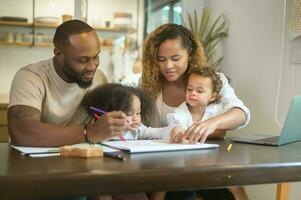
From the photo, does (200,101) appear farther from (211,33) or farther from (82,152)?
(211,33)

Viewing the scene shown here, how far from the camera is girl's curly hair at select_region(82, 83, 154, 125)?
1.58 m

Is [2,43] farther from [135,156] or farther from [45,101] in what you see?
[135,156]

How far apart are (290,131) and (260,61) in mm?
1268

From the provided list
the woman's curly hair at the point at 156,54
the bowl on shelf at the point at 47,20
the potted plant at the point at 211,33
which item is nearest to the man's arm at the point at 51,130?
the woman's curly hair at the point at 156,54

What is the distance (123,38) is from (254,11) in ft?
6.87

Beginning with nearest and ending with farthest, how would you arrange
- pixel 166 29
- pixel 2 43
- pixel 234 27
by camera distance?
pixel 166 29 → pixel 234 27 → pixel 2 43

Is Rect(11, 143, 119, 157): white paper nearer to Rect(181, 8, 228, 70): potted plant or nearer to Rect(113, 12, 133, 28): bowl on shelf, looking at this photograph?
Rect(181, 8, 228, 70): potted plant

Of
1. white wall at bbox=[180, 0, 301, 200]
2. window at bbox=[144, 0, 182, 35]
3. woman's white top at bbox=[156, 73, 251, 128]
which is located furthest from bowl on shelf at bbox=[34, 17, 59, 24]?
woman's white top at bbox=[156, 73, 251, 128]

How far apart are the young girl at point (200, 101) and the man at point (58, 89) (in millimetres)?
391

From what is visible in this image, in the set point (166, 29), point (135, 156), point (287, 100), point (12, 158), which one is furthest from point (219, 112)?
point (12, 158)

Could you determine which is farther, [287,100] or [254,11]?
[254,11]

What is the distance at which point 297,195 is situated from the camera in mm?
2307

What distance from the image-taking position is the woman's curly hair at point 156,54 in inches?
79.7

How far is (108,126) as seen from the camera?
1.23 metres
